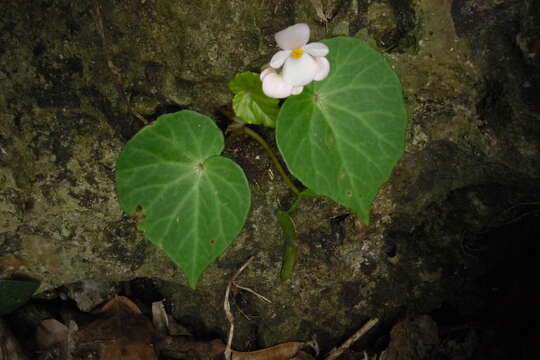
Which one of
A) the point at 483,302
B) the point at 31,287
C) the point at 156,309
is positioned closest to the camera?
the point at 31,287

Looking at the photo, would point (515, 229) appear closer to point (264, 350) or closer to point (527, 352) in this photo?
point (527, 352)

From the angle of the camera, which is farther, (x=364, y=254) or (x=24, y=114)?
(x=364, y=254)

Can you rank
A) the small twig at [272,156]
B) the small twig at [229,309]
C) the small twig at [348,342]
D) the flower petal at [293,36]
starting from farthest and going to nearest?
1. the small twig at [348,342]
2. the small twig at [229,309]
3. the small twig at [272,156]
4. the flower petal at [293,36]

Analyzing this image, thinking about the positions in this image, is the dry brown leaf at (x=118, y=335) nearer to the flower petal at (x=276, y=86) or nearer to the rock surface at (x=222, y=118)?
the rock surface at (x=222, y=118)

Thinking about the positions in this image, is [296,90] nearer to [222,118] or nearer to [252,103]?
[252,103]

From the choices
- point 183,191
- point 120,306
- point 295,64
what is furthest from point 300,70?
point 120,306

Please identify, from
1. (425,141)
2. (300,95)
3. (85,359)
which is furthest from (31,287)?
(425,141)

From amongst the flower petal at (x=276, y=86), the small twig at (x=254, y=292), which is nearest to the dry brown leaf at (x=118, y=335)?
the small twig at (x=254, y=292)
